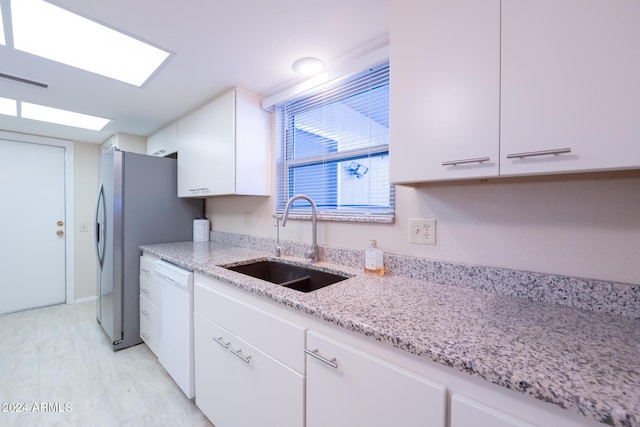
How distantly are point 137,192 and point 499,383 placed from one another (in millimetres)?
2597

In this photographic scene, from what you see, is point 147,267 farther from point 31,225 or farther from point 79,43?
point 31,225

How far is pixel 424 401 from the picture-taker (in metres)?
0.63

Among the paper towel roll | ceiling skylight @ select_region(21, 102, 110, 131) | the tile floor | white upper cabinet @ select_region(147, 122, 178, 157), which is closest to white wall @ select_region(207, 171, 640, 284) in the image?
the tile floor

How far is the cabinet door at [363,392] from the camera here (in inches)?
25.0

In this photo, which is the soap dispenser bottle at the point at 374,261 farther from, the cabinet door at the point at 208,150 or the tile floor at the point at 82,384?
the tile floor at the point at 82,384

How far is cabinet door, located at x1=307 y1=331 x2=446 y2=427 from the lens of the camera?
2.08 feet

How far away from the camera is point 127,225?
2.15m

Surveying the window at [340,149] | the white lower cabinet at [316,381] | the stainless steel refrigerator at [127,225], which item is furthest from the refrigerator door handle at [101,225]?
the window at [340,149]

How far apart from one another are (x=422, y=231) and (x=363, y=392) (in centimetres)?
74

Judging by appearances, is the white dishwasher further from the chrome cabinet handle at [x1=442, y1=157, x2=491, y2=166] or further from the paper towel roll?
the chrome cabinet handle at [x1=442, y1=157, x2=491, y2=166]

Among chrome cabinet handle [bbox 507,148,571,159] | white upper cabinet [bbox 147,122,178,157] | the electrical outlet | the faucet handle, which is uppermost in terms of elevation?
white upper cabinet [bbox 147,122,178,157]

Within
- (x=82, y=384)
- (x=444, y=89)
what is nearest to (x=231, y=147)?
(x=444, y=89)

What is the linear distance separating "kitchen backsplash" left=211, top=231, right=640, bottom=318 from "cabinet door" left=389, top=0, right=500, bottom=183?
1.44 ft

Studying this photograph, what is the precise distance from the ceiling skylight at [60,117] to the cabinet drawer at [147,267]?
4.83 feet
